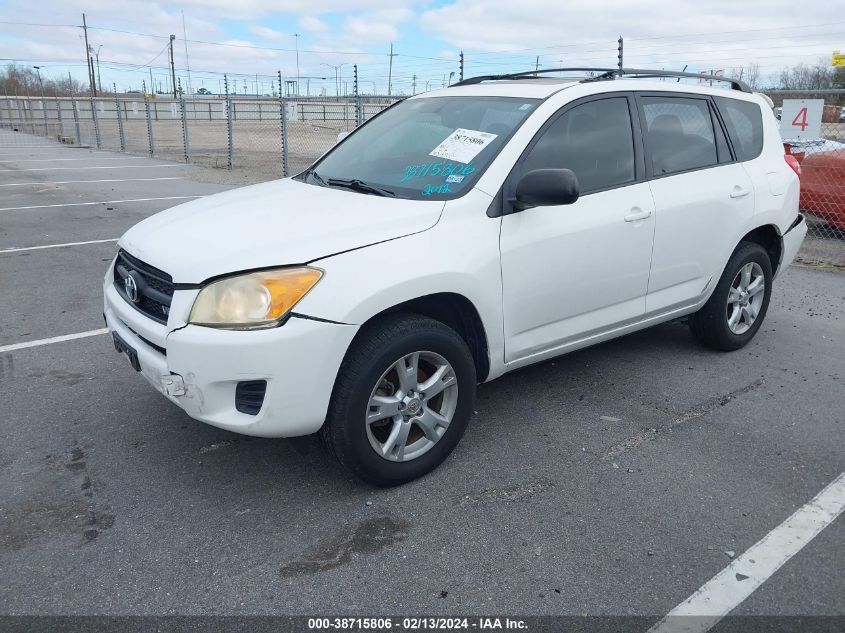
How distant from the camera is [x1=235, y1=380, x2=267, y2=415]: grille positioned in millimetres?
2818

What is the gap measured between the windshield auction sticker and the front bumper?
1.23m

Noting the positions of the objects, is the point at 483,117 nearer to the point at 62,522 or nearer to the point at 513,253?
the point at 513,253

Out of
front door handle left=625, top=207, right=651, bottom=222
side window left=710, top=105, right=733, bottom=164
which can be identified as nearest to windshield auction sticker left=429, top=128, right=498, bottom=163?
front door handle left=625, top=207, right=651, bottom=222

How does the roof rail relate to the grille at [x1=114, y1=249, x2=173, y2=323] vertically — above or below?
above

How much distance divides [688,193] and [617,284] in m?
0.83

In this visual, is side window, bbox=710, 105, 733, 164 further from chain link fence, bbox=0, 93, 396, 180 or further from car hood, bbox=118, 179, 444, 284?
chain link fence, bbox=0, 93, 396, 180

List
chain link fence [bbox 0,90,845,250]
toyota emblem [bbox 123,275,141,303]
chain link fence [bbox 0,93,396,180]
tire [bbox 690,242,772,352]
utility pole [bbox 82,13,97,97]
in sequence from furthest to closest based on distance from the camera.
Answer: utility pole [bbox 82,13,97,97]
chain link fence [bbox 0,93,396,180]
chain link fence [bbox 0,90,845,250]
tire [bbox 690,242,772,352]
toyota emblem [bbox 123,275,141,303]

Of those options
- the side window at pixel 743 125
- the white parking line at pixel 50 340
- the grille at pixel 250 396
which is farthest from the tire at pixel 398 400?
the white parking line at pixel 50 340

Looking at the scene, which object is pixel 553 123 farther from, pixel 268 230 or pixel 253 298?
pixel 253 298

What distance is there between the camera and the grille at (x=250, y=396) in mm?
2818

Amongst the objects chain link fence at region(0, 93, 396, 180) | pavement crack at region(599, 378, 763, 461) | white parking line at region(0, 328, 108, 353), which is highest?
chain link fence at region(0, 93, 396, 180)

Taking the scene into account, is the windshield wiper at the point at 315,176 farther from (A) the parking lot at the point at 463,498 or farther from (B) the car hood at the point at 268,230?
(A) the parking lot at the point at 463,498

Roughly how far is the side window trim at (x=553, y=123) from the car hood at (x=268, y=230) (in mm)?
348

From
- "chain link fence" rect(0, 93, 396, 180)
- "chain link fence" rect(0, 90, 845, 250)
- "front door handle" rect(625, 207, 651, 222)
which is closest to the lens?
"front door handle" rect(625, 207, 651, 222)
